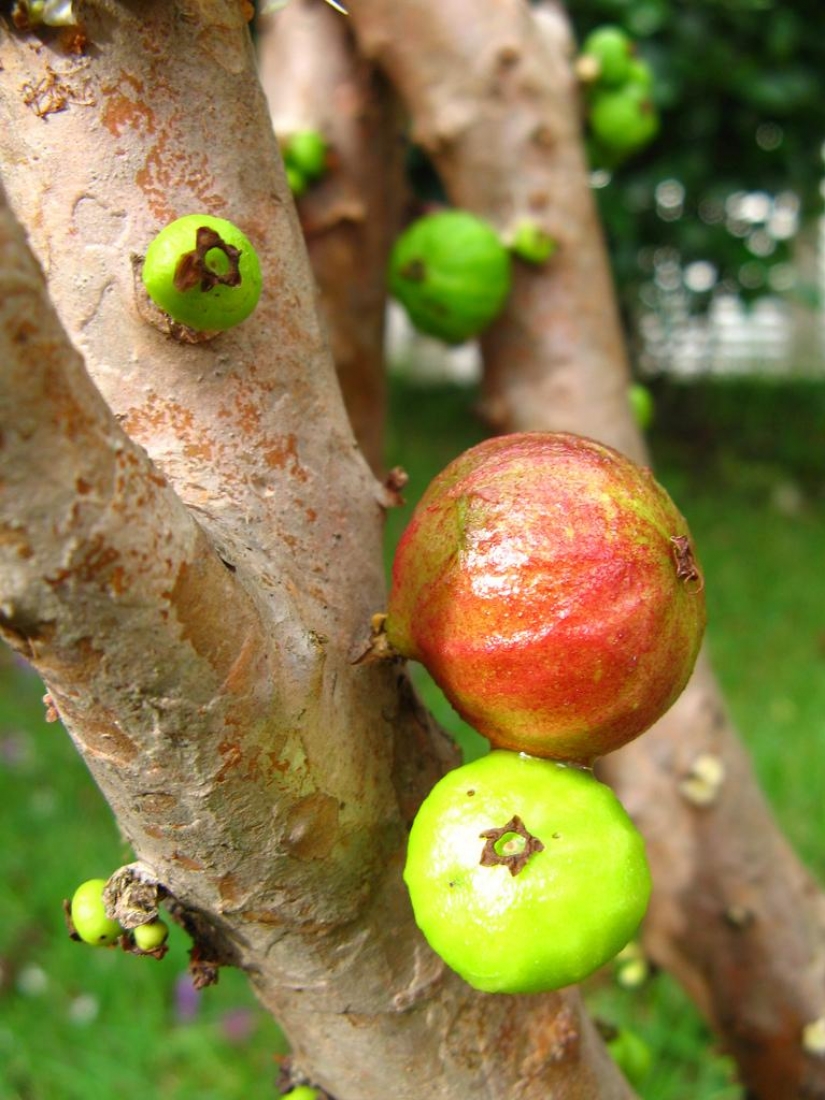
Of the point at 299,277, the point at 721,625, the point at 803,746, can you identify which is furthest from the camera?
the point at 721,625

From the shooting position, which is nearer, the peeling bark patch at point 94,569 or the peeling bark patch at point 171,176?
the peeling bark patch at point 94,569

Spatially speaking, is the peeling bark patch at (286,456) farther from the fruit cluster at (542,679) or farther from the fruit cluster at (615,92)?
the fruit cluster at (615,92)

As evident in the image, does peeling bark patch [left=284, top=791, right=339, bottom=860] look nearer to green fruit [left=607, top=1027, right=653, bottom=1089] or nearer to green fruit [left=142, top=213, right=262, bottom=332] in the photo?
green fruit [left=142, top=213, right=262, bottom=332]

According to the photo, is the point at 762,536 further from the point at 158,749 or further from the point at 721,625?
the point at 158,749

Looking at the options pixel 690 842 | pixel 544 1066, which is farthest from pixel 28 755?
pixel 544 1066

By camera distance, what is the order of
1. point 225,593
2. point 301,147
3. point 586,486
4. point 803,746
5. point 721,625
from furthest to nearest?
point 721,625 → point 803,746 → point 301,147 → point 586,486 → point 225,593

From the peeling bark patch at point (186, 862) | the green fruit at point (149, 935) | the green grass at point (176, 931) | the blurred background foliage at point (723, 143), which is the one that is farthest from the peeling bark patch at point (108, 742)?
the blurred background foliage at point (723, 143)
